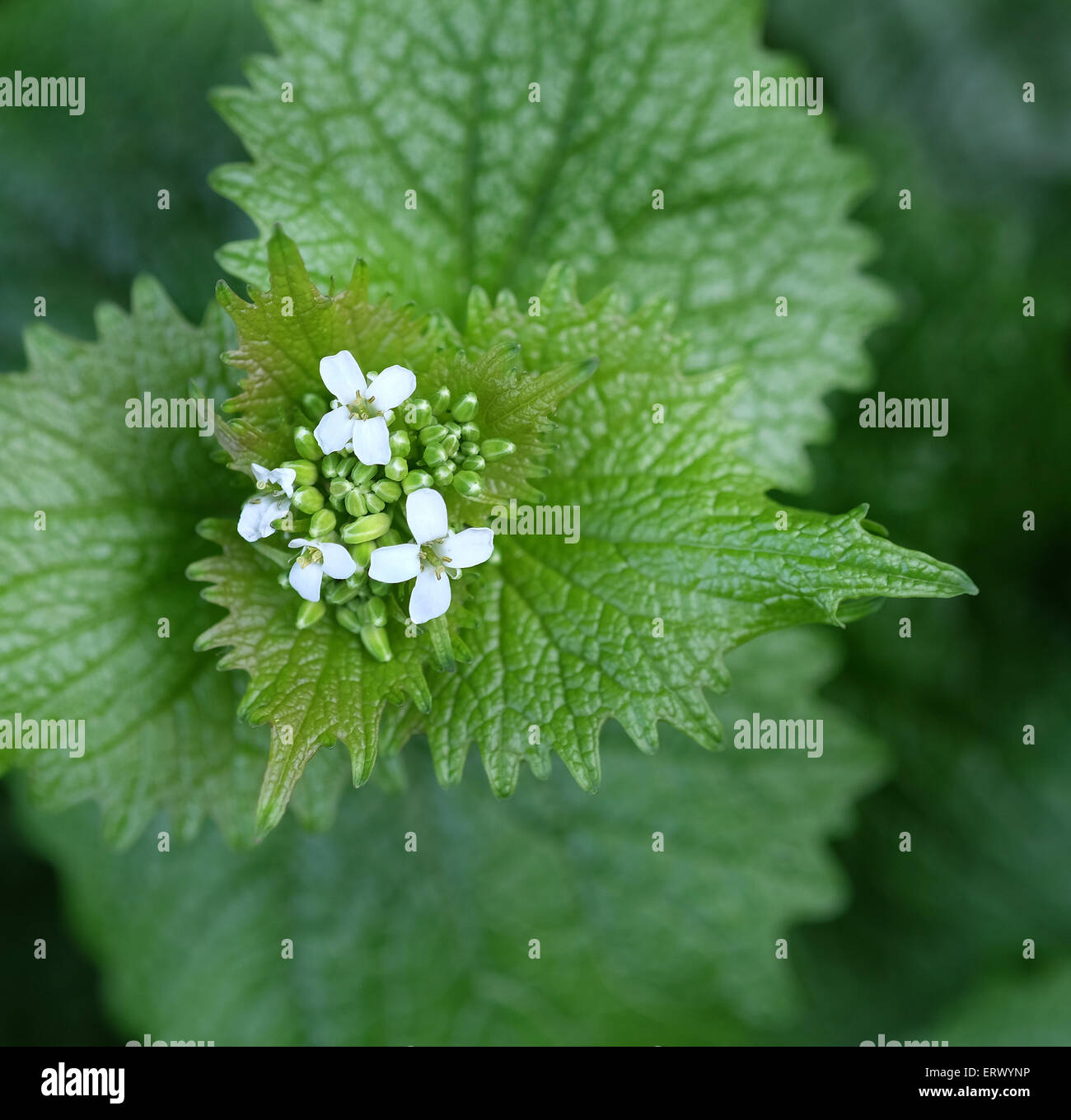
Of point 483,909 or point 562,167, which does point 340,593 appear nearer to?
point 562,167

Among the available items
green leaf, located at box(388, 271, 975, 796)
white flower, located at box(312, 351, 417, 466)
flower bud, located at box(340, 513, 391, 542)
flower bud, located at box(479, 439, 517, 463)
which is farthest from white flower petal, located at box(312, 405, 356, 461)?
green leaf, located at box(388, 271, 975, 796)

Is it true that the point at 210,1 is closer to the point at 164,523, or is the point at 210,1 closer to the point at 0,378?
the point at 0,378

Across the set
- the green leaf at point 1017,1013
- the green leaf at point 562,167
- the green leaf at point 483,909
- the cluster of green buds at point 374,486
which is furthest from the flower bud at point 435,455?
the green leaf at point 1017,1013

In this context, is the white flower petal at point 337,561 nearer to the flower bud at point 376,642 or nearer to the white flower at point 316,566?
the white flower at point 316,566

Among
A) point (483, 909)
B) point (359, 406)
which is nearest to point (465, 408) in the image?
point (359, 406)

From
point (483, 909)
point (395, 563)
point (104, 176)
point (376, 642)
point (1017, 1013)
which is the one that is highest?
point (104, 176)
